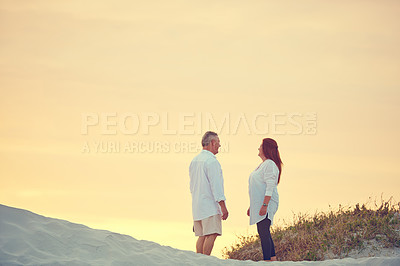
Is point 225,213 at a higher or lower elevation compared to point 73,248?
higher

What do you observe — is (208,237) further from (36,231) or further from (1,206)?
(1,206)

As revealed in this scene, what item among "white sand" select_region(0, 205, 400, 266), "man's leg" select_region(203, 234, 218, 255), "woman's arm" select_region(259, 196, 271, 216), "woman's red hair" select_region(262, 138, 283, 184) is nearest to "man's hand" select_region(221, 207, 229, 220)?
"man's leg" select_region(203, 234, 218, 255)

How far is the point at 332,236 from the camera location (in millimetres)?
10977

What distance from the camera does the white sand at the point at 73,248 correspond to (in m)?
6.96

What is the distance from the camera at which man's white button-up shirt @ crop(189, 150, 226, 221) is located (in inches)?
332

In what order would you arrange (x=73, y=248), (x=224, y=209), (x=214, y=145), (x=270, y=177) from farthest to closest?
1. (x=214, y=145)
2. (x=270, y=177)
3. (x=224, y=209)
4. (x=73, y=248)

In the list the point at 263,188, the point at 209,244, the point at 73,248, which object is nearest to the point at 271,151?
the point at 263,188

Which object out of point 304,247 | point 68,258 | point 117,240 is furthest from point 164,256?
point 304,247

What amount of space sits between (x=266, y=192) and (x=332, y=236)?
11.2 feet

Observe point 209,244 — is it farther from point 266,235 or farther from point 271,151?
point 271,151

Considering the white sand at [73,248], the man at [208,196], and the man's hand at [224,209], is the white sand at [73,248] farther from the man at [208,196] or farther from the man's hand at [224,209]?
the man's hand at [224,209]

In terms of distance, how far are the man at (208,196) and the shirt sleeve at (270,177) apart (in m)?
0.74

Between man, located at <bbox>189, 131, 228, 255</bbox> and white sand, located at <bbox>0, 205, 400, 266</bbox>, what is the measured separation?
1.61 ft

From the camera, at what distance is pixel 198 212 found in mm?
8555
